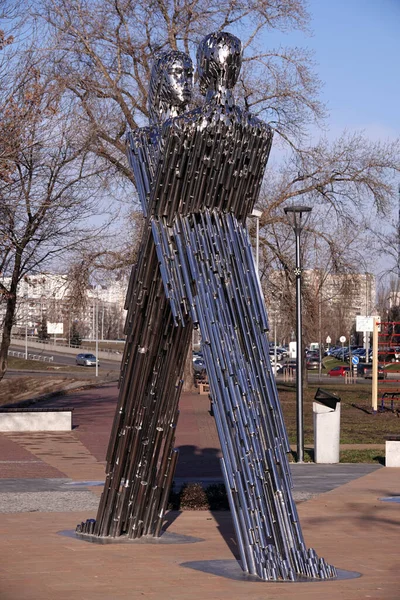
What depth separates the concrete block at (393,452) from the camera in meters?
16.2

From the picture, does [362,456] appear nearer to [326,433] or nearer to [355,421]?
[326,433]

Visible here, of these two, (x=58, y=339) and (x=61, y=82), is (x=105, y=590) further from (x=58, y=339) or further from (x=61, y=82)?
(x=58, y=339)

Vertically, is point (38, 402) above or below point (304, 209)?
below

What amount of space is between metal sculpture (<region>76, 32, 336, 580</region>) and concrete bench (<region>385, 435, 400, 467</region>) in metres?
7.92

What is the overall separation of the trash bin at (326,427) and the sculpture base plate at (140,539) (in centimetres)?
693

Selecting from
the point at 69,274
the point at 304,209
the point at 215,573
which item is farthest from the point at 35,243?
the point at 215,573

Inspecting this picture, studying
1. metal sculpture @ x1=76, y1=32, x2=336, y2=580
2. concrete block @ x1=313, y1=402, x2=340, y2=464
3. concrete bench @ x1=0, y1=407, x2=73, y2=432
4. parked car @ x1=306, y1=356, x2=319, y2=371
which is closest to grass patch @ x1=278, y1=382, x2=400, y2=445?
concrete block @ x1=313, y1=402, x2=340, y2=464

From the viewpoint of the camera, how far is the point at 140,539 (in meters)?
9.52

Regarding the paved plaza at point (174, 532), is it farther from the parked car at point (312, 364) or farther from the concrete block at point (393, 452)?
the parked car at point (312, 364)

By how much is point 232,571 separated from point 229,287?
2.33m

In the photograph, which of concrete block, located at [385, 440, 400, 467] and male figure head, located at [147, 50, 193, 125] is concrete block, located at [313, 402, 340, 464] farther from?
male figure head, located at [147, 50, 193, 125]

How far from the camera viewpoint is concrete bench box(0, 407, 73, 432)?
22.1 meters

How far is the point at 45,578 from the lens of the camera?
25.3 ft

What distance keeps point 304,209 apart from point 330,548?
10682 mm
